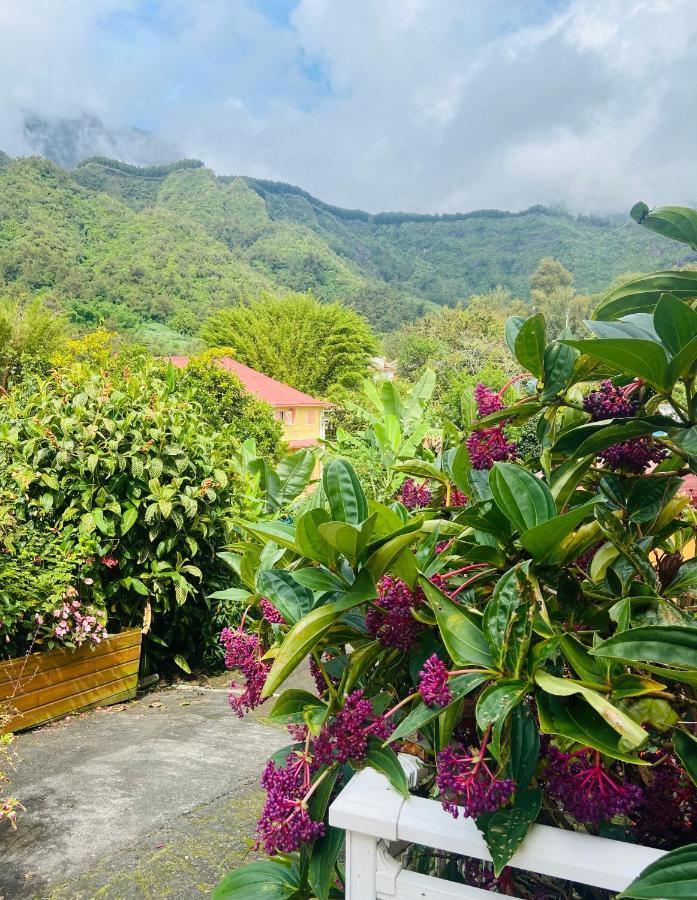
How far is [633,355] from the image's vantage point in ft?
2.05

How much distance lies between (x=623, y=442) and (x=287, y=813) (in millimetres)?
513

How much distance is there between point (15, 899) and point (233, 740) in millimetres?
1347

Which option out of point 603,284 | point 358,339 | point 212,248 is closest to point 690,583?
point 358,339

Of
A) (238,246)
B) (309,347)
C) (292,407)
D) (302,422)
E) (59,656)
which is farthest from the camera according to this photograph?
(238,246)

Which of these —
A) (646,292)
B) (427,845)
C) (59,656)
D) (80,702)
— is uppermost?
(646,292)

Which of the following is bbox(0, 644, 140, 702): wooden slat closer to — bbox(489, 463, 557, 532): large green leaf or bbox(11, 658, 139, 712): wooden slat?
bbox(11, 658, 139, 712): wooden slat

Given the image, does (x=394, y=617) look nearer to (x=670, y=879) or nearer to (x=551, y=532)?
(x=551, y=532)

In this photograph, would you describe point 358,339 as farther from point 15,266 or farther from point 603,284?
point 603,284

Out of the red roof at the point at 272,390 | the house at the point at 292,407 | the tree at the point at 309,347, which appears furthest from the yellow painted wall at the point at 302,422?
the tree at the point at 309,347

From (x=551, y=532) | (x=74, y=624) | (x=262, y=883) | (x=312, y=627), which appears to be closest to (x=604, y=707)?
(x=551, y=532)

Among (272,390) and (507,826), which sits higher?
(272,390)

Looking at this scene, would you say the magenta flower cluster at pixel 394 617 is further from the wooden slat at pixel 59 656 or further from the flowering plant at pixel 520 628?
the wooden slat at pixel 59 656

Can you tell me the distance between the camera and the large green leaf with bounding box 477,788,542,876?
596 mm

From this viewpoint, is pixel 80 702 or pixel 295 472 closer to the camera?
pixel 295 472
